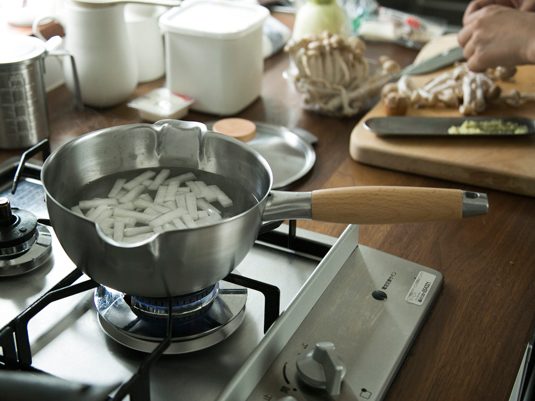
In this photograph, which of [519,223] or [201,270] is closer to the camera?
[201,270]

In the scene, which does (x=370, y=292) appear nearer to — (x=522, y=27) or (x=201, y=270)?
(x=201, y=270)

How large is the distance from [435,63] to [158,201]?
85 centimetres

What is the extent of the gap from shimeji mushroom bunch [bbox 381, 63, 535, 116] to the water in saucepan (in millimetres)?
547

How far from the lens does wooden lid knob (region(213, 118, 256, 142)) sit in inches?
45.9

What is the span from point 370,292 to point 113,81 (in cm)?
65

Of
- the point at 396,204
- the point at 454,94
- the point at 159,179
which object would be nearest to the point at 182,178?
the point at 159,179

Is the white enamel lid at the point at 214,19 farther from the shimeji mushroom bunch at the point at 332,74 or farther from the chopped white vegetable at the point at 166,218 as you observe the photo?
the chopped white vegetable at the point at 166,218

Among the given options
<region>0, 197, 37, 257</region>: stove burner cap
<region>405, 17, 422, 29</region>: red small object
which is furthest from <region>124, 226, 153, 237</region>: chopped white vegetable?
<region>405, 17, 422, 29</region>: red small object

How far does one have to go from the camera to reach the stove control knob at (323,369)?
0.67 metres

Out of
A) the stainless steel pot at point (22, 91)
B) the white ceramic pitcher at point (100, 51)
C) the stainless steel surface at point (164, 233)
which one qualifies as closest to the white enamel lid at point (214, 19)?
the white ceramic pitcher at point (100, 51)

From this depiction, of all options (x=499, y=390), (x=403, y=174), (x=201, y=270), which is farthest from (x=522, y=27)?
(x=201, y=270)

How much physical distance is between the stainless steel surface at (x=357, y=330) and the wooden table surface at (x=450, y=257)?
0.02 m

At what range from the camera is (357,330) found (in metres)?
0.77

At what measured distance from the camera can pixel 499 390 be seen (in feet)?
2.40
